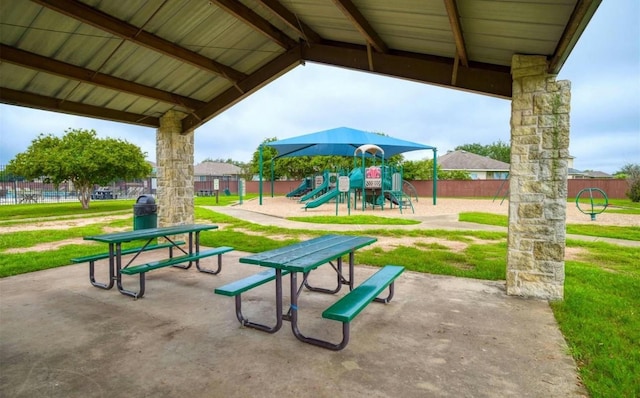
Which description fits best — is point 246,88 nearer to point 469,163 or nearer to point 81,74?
point 81,74

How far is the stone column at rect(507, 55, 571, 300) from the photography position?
3713 mm

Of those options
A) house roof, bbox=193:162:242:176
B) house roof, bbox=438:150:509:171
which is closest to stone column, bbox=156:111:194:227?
house roof, bbox=438:150:509:171

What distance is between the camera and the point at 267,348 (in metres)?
Answer: 2.76

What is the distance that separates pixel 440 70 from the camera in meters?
4.36

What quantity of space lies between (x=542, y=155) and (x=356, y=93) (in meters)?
43.5

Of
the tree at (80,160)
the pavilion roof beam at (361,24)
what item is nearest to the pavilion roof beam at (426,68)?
the pavilion roof beam at (361,24)

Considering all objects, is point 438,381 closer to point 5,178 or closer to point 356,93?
point 5,178

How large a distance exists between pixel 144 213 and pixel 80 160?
12.0m

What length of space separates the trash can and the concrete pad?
3.00 meters

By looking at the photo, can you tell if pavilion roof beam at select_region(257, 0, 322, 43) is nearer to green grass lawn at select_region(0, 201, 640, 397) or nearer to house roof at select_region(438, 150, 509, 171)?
green grass lawn at select_region(0, 201, 640, 397)

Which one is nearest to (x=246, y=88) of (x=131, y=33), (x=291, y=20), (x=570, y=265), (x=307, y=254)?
(x=291, y=20)

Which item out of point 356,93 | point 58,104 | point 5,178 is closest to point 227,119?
point 356,93

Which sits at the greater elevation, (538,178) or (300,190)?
(538,178)

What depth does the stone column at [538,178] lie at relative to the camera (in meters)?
3.71
